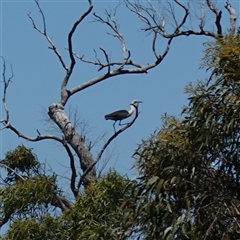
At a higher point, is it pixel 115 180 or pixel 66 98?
pixel 66 98

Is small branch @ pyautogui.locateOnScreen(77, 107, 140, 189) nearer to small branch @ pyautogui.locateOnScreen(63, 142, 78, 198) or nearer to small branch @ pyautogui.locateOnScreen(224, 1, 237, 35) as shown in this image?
small branch @ pyautogui.locateOnScreen(63, 142, 78, 198)

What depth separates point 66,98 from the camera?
915cm

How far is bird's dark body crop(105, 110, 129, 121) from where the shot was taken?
7994 mm

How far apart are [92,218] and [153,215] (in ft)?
7.54

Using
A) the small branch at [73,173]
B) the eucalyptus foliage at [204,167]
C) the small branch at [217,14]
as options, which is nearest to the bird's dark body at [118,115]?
the small branch at [73,173]

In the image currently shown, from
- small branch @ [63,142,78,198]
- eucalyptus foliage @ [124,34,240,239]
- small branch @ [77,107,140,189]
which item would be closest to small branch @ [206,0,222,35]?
small branch @ [77,107,140,189]

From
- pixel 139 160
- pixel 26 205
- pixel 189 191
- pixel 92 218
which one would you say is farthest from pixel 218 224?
pixel 26 205

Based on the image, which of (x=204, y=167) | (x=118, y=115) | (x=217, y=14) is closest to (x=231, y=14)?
(x=217, y=14)

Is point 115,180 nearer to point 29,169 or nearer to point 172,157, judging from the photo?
point 29,169

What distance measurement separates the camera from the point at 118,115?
7988 millimetres

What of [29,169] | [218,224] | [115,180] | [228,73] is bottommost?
[218,224]

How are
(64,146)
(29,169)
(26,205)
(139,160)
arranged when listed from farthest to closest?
(64,146) < (29,169) < (26,205) < (139,160)

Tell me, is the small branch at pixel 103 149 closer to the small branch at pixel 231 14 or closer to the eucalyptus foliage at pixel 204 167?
the small branch at pixel 231 14

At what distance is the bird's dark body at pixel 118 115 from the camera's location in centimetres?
799
